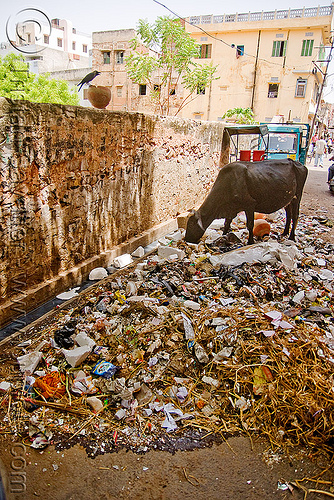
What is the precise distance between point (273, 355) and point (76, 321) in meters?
1.89

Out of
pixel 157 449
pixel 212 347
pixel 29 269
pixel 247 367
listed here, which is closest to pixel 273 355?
pixel 247 367

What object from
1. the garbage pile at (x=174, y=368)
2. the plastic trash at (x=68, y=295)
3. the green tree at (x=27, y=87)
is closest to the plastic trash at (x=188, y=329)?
the garbage pile at (x=174, y=368)

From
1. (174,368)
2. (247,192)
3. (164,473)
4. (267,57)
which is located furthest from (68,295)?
(267,57)

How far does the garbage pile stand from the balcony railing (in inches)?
1030

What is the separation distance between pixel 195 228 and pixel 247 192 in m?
0.99

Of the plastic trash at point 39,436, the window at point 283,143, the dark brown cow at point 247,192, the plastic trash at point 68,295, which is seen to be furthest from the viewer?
the window at point 283,143

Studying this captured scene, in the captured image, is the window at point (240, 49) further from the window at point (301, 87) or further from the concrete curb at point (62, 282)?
the concrete curb at point (62, 282)

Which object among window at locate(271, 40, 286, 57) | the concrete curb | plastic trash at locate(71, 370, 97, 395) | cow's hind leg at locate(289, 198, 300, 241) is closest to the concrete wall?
the concrete curb

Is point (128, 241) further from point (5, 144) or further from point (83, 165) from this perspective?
point (5, 144)

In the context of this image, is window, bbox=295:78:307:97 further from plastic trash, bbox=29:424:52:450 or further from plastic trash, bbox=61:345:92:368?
plastic trash, bbox=29:424:52:450

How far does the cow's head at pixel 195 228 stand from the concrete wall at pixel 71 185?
0.88m

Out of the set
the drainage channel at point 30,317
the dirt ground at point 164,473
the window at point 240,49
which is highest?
the window at point 240,49

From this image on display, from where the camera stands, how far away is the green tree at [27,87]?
14828 millimetres

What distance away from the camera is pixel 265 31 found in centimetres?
2439
